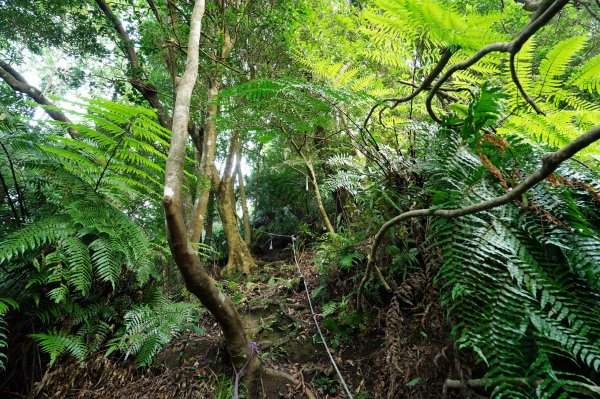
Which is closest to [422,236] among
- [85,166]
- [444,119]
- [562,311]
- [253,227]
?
[444,119]

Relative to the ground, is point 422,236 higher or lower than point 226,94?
lower

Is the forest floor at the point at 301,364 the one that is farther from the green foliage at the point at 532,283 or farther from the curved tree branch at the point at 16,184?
the curved tree branch at the point at 16,184

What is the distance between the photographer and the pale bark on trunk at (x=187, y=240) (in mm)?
1333

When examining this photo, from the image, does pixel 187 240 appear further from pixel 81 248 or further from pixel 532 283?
pixel 532 283

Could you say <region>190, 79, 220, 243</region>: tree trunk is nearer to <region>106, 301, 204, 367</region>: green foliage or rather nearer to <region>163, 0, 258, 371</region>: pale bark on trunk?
<region>106, 301, 204, 367</region>: green foliage

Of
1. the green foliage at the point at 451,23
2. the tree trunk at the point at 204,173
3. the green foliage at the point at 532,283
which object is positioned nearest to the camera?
the green foliage at the point at 532,283

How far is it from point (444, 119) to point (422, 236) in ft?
2.30

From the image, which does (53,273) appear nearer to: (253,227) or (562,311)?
(562,311)

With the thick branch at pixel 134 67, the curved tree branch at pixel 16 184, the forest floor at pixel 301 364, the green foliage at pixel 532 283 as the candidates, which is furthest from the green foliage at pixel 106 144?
the thick branch at pixel 134 67

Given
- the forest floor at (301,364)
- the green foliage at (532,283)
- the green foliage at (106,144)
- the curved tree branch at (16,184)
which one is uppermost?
the green foliage at (106,144)

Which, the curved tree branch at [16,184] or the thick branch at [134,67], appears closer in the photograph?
the curved tree branch at [16,184]

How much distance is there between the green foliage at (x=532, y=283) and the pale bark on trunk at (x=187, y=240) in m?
1.18

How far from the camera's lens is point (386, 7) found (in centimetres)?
142

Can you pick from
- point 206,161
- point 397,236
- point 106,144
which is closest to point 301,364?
point 397,236
